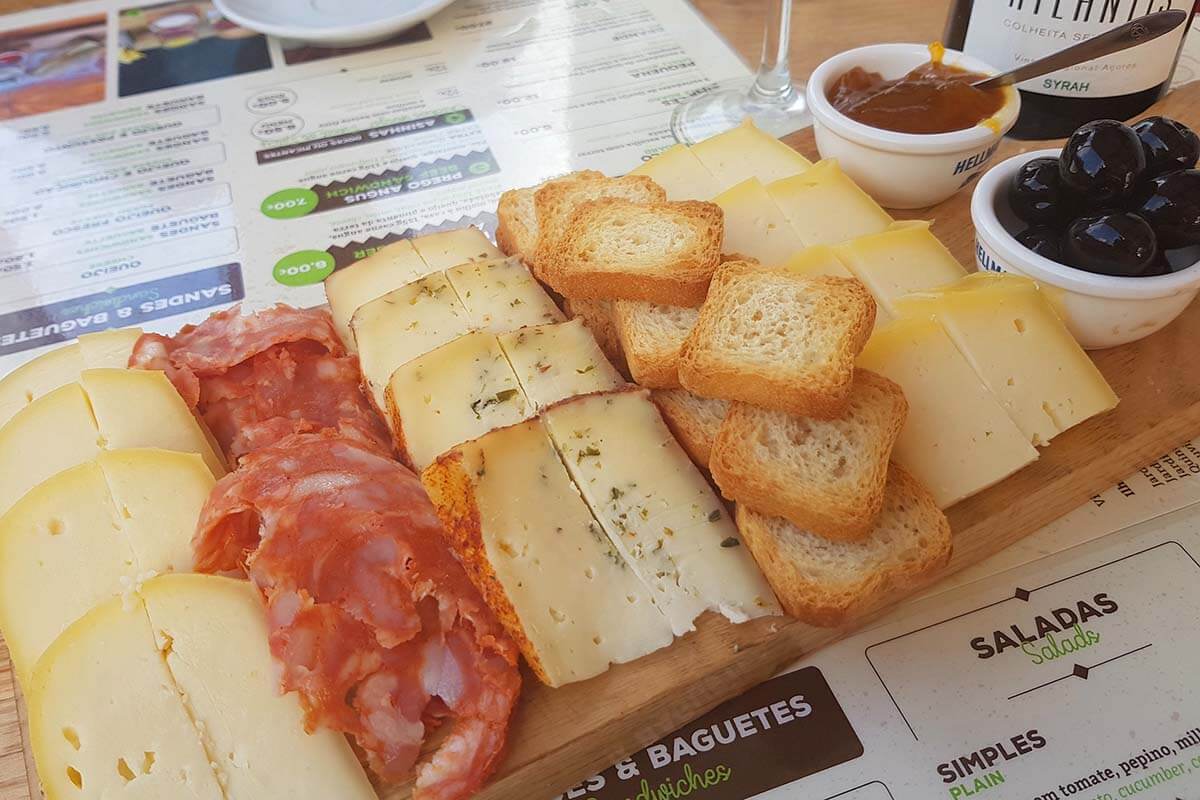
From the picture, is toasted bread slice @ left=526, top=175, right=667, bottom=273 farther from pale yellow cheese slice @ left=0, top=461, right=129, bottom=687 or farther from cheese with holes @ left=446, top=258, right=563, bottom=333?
pale yellow cheese slice @ left=0, top=461, right=129, bottom=687

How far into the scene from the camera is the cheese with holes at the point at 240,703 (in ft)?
3.55

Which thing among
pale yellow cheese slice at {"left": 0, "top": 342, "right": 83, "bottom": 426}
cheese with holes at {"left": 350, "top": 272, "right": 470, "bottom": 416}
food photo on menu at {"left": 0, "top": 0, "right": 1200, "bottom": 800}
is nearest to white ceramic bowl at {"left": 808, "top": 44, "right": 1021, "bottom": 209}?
food photo on menu at {"left": 0, "top": 0, "right": 1200, "bottom": 800}

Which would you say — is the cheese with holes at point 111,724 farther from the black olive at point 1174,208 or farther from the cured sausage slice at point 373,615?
the black olive at point 1174,208

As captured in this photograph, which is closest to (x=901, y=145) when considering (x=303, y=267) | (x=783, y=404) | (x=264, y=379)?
→ (x=783, y=404)

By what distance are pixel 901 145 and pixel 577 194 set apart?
2.18 ft

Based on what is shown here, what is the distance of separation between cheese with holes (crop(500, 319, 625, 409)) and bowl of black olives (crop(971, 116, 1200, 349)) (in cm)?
73

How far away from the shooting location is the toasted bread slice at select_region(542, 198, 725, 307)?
148 centimetres

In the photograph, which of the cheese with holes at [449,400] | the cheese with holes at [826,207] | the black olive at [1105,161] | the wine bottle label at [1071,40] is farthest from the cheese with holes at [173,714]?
the wine bottle label at [1071,40]

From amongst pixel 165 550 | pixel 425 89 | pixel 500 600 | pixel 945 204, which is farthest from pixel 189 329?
pixel 945 204

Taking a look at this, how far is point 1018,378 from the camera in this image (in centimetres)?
142

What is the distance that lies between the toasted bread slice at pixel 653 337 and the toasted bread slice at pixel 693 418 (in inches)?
1.0

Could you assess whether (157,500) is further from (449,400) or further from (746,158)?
(746,158)

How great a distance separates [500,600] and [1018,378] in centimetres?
92

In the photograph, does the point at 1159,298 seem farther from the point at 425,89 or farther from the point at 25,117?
the point at 25,117
